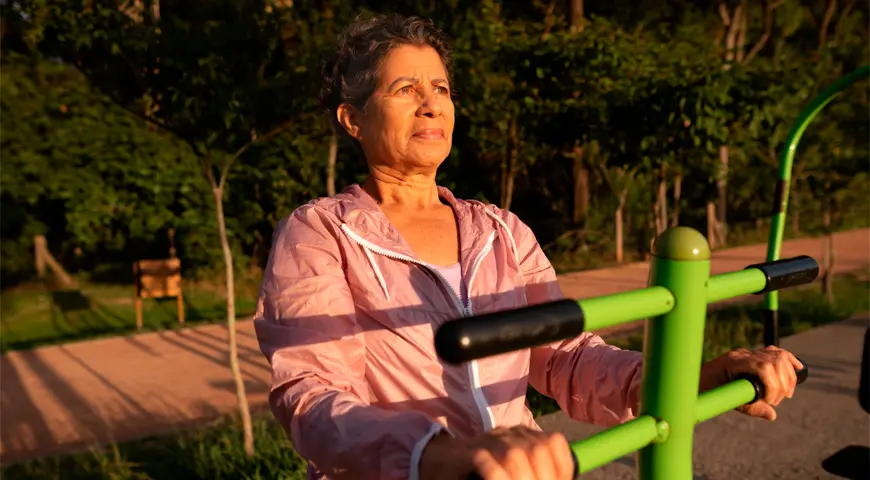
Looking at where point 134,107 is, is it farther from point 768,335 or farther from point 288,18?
point 768,335

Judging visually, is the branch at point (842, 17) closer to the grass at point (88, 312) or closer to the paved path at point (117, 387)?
the grass at point (88, 312)

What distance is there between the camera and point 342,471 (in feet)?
3.15

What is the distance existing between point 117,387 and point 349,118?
4.11 m

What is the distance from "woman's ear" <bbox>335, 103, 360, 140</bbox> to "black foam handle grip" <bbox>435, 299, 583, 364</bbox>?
2.86 ft

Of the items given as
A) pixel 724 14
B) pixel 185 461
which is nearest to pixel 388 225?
pixel 185 461

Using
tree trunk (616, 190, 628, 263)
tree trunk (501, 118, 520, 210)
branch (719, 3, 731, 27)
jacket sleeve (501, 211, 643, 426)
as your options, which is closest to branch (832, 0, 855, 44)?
branch (719, 3, 731, 27)

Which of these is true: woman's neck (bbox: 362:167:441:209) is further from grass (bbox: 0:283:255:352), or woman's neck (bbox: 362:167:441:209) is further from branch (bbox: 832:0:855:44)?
branch (bbox: 832:0:855:44)

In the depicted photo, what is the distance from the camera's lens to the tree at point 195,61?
328 cm

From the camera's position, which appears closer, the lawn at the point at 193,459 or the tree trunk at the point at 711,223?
the lawn at the point at 193,459

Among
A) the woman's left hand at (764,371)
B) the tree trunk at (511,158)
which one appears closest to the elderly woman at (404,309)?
the woman's left hand at (764,371)

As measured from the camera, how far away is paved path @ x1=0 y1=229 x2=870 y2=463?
4109 millimetres

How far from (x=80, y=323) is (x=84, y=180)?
165 centimetres

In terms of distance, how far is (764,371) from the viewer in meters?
1.01

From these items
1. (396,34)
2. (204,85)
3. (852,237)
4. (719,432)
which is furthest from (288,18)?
(852,237)
